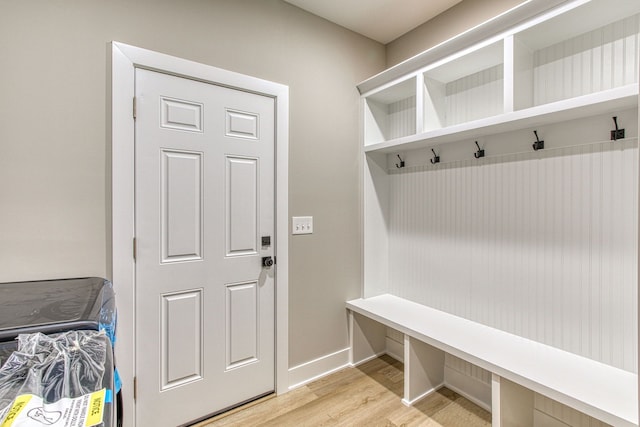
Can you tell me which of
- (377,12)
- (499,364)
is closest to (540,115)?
(499,364)

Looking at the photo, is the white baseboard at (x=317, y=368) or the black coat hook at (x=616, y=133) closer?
the black coat hook at (x=616, y=133)

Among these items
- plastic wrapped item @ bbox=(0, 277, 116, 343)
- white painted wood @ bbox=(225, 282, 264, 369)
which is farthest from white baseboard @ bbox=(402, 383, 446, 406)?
plastic wrapped item @ bbox=(0, 277, 116, 343)

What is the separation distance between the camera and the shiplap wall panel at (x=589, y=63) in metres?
1.45

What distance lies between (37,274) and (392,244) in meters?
2.30

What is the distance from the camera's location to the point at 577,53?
5.25 feet

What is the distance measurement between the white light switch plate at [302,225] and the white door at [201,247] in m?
0.18

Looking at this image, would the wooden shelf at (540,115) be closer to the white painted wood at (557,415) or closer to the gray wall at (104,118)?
the gray wall at (104,118)

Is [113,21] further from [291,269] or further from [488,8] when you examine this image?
[488,8]

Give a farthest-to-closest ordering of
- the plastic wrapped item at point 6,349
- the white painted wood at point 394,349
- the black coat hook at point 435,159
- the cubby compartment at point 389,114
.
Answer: the white painted wood at point 394,349 < the cubby compartment at point 389,114 < the black coat hook at point 435,159 < the plastic wrapped item at point 6,349

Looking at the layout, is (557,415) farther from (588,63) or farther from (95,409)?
(95,409)

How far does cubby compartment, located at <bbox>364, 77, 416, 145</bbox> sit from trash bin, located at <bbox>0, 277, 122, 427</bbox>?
7.17 ft

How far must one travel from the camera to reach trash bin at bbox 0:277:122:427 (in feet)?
1.79

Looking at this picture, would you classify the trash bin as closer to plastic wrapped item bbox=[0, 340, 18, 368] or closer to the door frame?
plastic wrapped item bbox=[0, 340, 18, 368]

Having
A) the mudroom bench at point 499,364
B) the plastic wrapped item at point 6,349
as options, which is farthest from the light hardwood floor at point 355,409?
the plastic wrapped item at point 6,349
